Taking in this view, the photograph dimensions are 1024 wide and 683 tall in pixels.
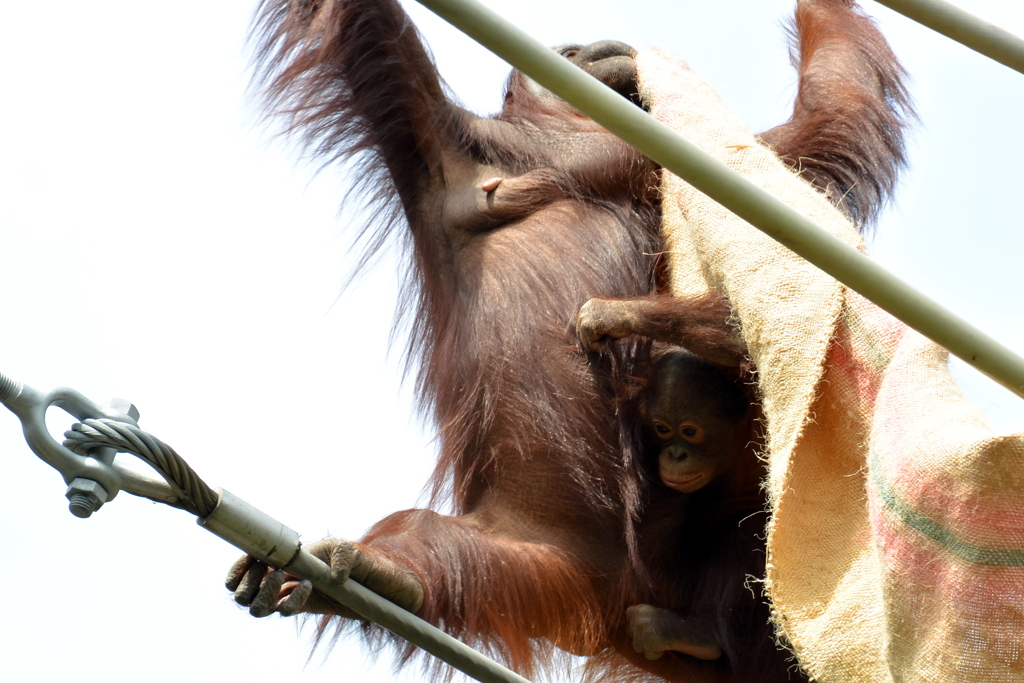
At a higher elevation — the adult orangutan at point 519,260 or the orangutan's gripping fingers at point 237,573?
the adult orangutan at point 519,260

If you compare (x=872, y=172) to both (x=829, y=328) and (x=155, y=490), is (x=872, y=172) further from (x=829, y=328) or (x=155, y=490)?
(x=155, y=490)

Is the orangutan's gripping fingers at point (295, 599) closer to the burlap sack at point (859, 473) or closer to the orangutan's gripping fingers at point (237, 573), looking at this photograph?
the orangutan's gripping fingers at point (237, 573)

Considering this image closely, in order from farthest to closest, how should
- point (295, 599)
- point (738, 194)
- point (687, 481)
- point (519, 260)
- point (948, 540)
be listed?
point (519, 260), point (687, 481), point (295, 599), point (948, 540), point (738, 194)

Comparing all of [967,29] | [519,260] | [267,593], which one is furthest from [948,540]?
[519,260]

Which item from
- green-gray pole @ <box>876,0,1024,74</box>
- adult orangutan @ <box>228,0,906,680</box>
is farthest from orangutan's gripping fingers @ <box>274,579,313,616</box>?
green-gray pole @ <box>876,0,1024,74</box>

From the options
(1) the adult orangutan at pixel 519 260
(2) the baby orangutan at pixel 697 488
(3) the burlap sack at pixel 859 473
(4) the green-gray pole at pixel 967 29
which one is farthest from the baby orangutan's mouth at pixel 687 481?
(4) the green-gray pole at pixel 967 29

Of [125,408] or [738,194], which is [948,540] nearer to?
[738,194]

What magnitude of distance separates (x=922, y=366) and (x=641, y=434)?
91cm

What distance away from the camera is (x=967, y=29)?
160 centimetres

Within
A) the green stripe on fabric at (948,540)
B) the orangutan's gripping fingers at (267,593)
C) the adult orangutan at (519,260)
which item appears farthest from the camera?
the adult orangutan at (519,260)

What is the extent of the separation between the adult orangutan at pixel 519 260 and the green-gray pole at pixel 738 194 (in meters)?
1.03

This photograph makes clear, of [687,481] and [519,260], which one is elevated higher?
[519,260]

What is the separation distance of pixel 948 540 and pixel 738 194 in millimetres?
557

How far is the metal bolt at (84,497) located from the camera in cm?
150
